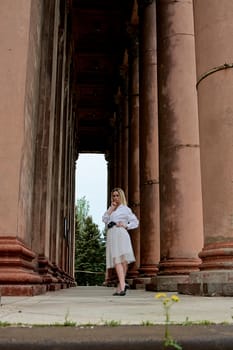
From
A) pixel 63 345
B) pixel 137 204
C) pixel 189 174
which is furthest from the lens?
pixel 137 204

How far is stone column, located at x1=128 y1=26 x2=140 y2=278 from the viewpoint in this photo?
1870 inches

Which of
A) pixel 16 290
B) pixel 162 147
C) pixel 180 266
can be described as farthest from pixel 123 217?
pixel 162 147

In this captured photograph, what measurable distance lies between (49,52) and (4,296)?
18046 millimetres

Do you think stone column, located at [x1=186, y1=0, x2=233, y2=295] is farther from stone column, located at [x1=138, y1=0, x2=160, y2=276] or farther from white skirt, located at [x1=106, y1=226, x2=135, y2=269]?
stone column, located at [x1=138, y1=0, x2=160, y2=276]

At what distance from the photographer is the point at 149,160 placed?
124ft

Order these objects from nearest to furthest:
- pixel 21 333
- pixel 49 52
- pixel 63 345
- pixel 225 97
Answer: pixel 63 345 < pixel 21 333 < pixel 225 97 < pixel 49 52

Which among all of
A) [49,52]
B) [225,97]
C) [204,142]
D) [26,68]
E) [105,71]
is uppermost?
[105,71]

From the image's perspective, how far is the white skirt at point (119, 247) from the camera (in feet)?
65.7

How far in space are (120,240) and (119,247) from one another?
284 mm

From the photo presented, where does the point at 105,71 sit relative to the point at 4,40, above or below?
above

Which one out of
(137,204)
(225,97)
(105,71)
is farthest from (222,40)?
(105,71)

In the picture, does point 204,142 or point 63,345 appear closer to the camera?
point 63,345

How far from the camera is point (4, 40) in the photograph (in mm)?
16016

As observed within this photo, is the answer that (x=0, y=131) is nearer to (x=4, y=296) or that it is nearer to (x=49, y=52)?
(x=4, y=296)
